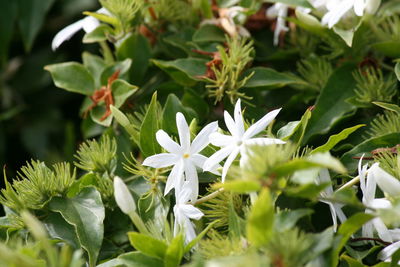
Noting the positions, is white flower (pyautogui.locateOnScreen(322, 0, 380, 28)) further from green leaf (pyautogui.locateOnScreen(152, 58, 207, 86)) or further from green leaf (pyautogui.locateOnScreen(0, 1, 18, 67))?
green leaf (pyautogui.locateOnScreen(0, 1, 18, 67))

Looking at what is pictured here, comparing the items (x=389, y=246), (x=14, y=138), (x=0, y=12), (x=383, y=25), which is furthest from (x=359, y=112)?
(x=14, y=138)

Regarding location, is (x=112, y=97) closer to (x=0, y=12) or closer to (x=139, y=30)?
(x=139, y=30)

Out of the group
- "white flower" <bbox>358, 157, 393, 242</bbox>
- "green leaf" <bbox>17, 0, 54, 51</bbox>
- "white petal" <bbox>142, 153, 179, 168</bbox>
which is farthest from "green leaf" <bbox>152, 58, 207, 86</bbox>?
"green leaf" <bbox>17, 0, 54, 51</bbox>

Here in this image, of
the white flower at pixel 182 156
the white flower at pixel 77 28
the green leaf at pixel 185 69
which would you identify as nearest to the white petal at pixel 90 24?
the white flower at pixel 77 28

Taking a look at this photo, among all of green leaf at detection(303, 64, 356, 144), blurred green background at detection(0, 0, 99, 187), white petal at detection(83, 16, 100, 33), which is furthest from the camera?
blurred green background at detection(0, 0, 99, 187)

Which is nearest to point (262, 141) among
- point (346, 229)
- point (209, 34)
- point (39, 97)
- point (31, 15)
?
point (346, 229)

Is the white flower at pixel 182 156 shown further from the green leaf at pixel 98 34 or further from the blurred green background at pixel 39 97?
the blurred green background at pixel 39 97
